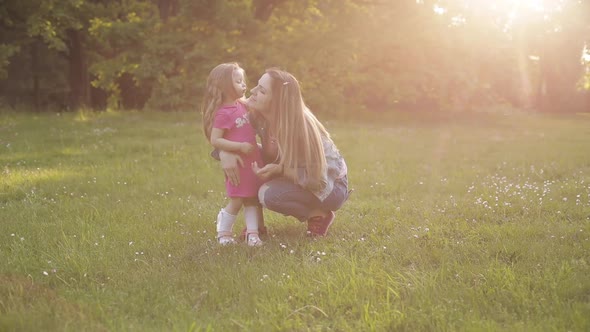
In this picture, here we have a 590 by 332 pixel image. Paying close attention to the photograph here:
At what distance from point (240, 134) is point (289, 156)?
56cm

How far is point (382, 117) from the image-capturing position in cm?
2430

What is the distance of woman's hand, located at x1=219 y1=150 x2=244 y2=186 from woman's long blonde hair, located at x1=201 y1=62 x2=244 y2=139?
392 mm

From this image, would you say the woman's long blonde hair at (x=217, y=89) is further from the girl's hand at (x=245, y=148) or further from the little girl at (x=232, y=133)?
the girl's hand at (x=245, y=148)

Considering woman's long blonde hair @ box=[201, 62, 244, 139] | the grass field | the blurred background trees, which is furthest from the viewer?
the blurred background trees

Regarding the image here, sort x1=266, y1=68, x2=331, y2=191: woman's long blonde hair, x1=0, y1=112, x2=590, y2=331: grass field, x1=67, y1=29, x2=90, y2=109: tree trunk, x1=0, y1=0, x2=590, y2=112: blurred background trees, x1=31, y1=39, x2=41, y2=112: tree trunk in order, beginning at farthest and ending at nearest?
1. x1=31, y1=39, x2=41, y2=112: tree trunk
2. x1=67, y1=29, x2=90, y2=109: tree trunk
3. x1=0, y1=0, x2=590, y2=112: blurred background trees
4. x1=266, y1=68, x2=331, y2=191: woman's long blonde hair
5. x1=0, y1=112, x2=590, y2=331: grass field

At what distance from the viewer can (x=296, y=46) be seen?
918 inches

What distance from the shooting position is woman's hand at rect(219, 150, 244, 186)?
5.65 m

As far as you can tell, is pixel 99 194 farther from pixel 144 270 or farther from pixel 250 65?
pixel 250 65

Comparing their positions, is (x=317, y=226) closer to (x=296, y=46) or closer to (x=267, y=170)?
(x=267, y=170)

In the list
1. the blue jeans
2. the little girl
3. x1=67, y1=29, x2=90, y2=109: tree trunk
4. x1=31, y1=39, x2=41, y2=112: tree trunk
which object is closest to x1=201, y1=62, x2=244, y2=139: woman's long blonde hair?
the little girl

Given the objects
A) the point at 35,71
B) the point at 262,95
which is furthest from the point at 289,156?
the point at 35,71

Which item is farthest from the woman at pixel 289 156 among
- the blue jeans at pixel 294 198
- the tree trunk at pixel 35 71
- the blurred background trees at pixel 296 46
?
the tree trunk at pixel 35 71

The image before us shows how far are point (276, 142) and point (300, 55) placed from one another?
17644 mm

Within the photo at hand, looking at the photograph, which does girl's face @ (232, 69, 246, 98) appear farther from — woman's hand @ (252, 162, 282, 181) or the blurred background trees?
the blurred background trees
